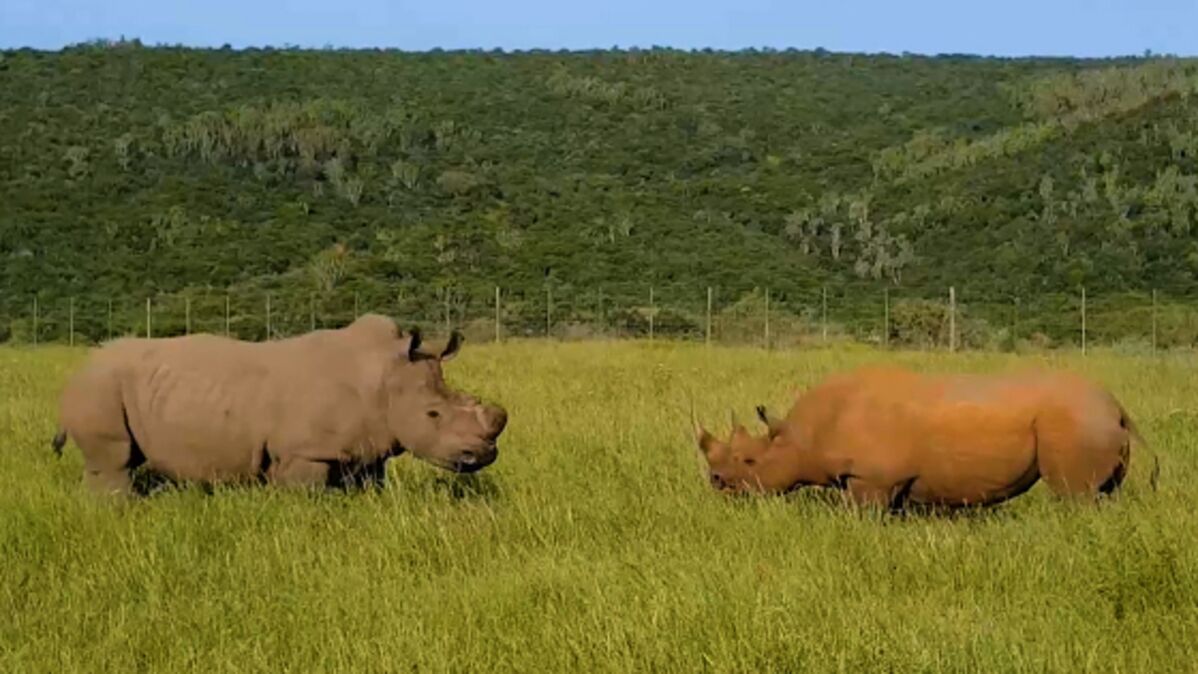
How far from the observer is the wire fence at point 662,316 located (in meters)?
30.1

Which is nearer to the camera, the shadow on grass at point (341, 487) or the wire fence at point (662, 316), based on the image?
the shadow on grass at point (341, 487)

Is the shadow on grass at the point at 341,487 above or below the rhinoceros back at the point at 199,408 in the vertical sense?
below

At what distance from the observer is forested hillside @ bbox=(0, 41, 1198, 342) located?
4038 centimetres

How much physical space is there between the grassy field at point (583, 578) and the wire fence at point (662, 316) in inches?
734

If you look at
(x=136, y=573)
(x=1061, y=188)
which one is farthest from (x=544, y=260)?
(x=136, y=573)

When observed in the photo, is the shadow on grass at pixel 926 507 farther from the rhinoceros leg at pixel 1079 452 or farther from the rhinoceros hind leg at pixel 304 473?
the rhinoceros hind leg at pixel 304 473

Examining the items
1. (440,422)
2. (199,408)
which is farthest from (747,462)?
(199,408)

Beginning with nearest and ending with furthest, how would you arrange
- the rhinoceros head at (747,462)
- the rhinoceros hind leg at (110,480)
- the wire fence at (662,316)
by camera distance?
the rhinoceros head at (747,462), the rhinoceros hind leg at (110,480), the wire fence at (662,316)

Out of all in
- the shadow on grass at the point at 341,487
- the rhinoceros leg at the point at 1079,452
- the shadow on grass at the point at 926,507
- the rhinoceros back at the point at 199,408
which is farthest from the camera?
the rhinoceros back at the point at 199,408

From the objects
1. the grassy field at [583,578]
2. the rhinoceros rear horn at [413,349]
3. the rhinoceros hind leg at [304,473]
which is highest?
the rhinoceros rear horn at [413,349]

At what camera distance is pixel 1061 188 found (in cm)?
4956

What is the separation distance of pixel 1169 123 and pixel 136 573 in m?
50.8

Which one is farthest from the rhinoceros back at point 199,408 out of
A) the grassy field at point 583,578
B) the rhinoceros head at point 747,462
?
the rhinoceros head at point 747,462

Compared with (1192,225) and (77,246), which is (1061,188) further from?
(77,246)
